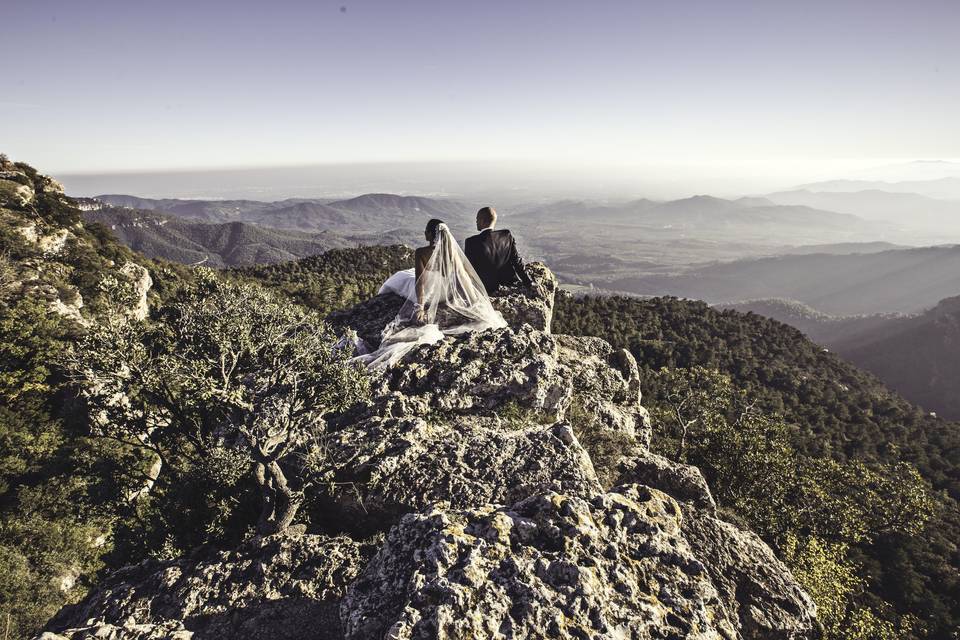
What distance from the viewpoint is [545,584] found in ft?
12.4

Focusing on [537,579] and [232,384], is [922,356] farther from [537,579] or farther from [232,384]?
[232,384]

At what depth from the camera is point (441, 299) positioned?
34.7 ft

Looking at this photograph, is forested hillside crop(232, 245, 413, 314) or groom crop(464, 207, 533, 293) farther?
forested hillside crop(232, 245, 413, 314)

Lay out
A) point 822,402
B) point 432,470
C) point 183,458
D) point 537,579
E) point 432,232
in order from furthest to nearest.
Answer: point 822,402, point 432,232, point 183,458, point 432,470, point 537,579

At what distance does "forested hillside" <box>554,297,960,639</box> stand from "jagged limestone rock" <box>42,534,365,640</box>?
22889 mm

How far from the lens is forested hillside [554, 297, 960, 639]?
953 inches

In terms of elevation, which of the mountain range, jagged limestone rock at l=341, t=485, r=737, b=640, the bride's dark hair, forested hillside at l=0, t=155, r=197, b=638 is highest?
the bride's dark hair

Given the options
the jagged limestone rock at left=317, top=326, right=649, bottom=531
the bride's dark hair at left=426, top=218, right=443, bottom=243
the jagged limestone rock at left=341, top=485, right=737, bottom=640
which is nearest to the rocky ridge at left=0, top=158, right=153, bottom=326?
Result: the bride's dark hair at left=426, top=218, right=443, bottom=243

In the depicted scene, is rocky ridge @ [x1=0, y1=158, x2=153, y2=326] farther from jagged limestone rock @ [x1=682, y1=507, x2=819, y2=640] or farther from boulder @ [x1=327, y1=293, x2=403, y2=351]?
jagged limestone rock @ [x1=682, y1=507, x2=819, y2=640]

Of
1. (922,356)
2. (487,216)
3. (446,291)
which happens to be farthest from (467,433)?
(922,356)

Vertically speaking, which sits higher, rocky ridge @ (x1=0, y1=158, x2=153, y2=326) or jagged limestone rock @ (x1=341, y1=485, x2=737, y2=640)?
rocky ridge @ (x1=0, y1=158, x2=153, y2=326)

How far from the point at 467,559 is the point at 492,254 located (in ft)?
29.7

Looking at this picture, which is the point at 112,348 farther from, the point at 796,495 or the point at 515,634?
the point at 796,495

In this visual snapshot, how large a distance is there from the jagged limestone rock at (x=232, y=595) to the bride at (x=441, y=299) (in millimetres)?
4979
